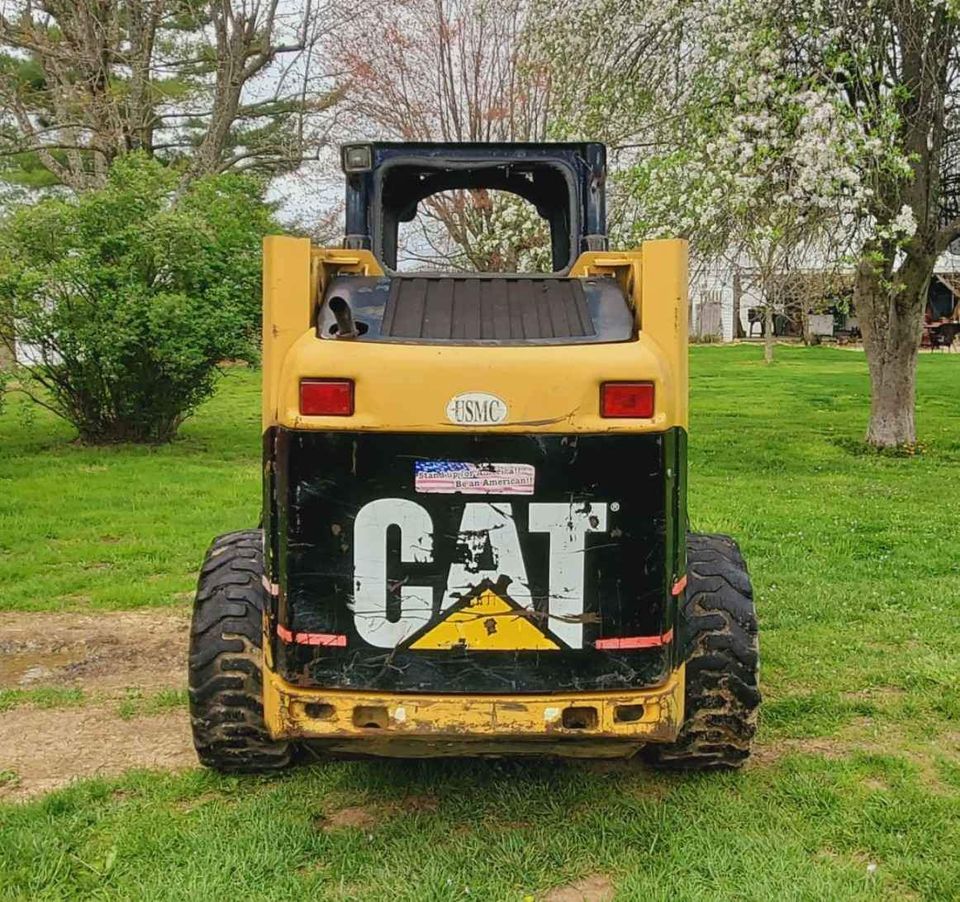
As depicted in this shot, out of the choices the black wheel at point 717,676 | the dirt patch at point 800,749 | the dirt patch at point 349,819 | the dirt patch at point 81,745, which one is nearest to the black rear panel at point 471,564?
the black wheel at point 717,676

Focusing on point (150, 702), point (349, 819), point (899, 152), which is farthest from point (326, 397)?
point (899, 152)

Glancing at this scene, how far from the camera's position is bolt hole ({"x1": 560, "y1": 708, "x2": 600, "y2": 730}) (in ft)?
Result: 10.3

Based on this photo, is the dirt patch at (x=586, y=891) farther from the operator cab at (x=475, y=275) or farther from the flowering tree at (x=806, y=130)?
the flowering tree at (x=806, y=130)

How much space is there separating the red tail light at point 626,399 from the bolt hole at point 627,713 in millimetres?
840

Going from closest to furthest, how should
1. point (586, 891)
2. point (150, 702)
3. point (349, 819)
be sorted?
point (586, 891) → point (349, 819) → point (150, 702)

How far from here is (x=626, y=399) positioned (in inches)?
119

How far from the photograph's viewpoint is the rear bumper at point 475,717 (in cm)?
312

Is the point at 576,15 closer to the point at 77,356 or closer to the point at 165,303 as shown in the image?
the point at 165,303

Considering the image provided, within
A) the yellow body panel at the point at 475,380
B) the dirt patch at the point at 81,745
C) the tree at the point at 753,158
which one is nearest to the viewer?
the yellow body panel at the point at 475,380

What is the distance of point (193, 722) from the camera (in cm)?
380

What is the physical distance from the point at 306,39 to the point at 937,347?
2562 cm

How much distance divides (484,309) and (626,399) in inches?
23.4

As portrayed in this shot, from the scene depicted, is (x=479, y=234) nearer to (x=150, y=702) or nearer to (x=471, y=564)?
(x=150, y=702)

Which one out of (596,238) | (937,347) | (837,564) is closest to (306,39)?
(837,564)
